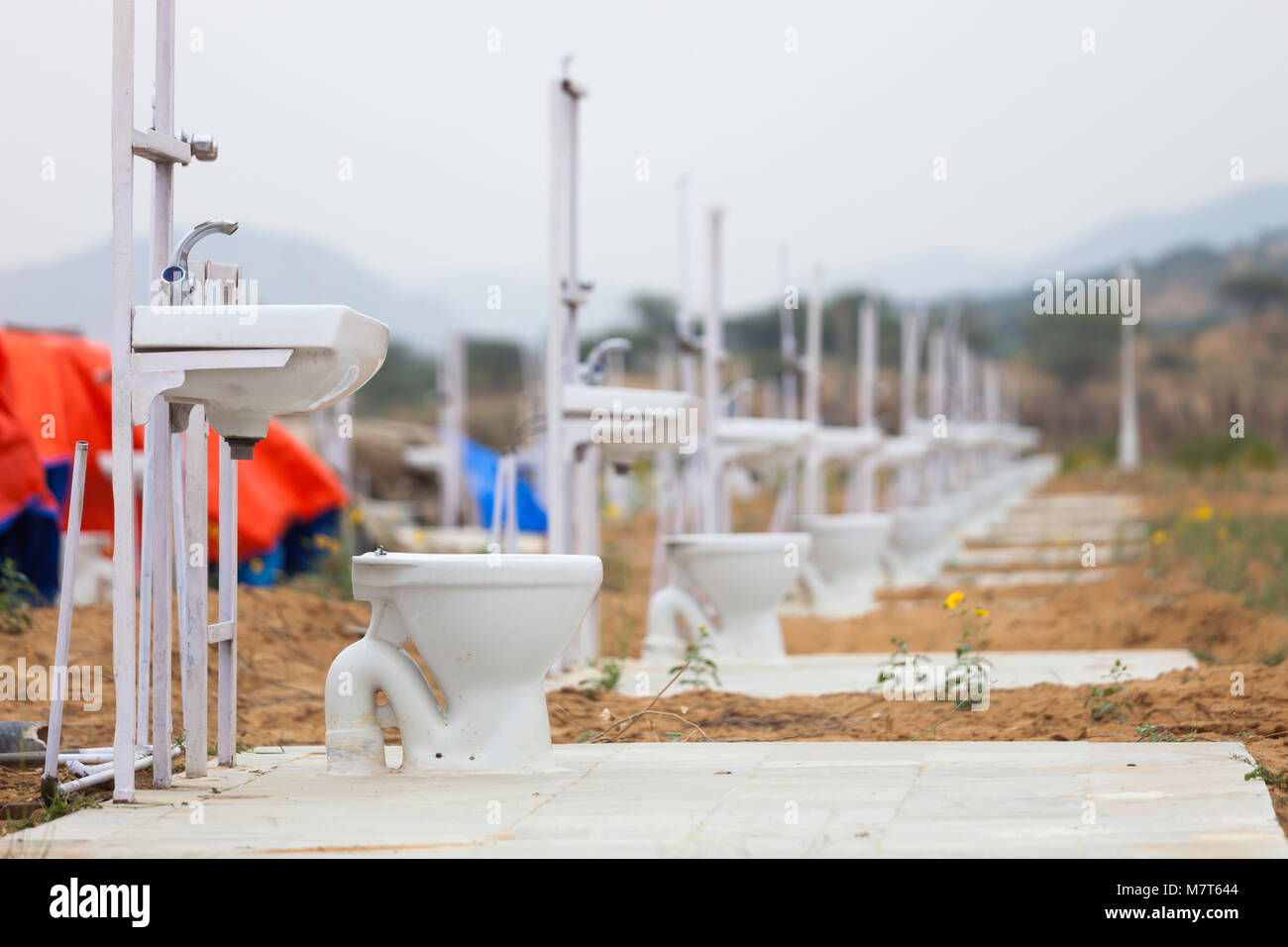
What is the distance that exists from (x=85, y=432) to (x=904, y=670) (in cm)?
447

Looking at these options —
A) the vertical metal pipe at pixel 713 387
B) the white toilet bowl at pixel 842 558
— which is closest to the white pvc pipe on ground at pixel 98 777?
the vertical metal pipe at pixel 713 387

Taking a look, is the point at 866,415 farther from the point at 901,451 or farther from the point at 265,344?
the point at 265,344

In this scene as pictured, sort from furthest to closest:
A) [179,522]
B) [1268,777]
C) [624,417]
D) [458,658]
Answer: [624,417], [458,658], [179,522], [1268,777]

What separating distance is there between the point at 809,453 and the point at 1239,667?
14.8ft

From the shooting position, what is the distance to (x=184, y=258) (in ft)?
10.8

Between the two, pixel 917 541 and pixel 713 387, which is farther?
pixel 917 541

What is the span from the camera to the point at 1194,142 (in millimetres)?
17781

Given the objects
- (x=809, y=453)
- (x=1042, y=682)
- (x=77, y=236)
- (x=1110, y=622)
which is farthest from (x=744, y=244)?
(x=1042, y=682)

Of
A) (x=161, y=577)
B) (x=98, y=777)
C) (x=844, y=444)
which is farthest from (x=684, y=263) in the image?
(x=98, y=777)

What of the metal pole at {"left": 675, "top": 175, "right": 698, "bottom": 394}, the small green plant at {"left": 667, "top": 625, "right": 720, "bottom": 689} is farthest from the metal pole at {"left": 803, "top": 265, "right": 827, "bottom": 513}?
the small green plant at {"left": 667, "top": 625, "right": 720, "bottom": 689}

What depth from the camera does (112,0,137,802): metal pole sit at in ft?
9.98

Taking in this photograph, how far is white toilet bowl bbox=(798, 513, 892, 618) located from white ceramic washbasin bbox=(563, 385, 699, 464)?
3.07 m

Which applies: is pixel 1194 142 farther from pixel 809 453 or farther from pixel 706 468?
pixel 706 468

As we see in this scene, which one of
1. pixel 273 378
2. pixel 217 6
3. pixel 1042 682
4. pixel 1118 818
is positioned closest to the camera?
pixel 1118 818
